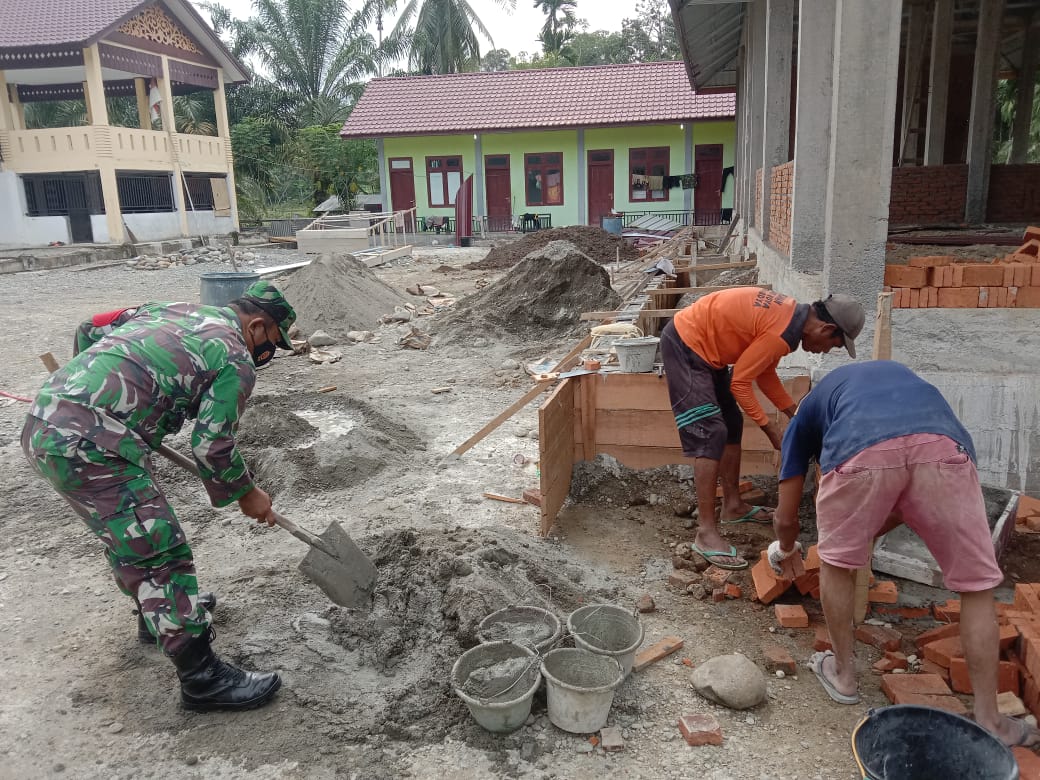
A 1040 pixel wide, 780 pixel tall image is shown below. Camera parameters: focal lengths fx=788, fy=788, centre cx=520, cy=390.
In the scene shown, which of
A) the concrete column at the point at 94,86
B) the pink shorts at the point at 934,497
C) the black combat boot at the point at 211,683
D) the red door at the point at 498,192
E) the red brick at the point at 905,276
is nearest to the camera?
the pink shorts at the point at 934,497

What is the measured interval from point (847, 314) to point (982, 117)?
26.9 ft

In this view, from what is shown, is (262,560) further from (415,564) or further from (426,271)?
(426,271)

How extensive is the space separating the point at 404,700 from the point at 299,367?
22.5ft

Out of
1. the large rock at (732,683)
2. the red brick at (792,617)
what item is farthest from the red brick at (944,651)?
the large rock at (732,683)

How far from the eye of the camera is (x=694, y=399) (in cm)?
425

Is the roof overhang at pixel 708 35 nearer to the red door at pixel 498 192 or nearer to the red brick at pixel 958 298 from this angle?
the red brick at pixel 958 298

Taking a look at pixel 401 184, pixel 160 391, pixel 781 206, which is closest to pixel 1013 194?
pixel 781 206

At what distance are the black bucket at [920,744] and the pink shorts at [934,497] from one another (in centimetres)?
45

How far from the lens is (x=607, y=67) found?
28.0 metres

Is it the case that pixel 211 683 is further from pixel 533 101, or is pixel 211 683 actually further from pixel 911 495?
pixel 533 101

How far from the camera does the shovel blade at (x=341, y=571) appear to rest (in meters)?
3.48

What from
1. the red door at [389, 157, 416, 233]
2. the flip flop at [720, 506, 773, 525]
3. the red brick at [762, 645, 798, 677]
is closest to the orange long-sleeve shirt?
the flip flop at [720, 506, 773, 525]

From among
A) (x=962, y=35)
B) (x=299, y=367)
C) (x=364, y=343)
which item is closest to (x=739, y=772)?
(x=299, y=367)

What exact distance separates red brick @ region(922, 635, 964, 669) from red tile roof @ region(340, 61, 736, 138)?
75.3 ft
